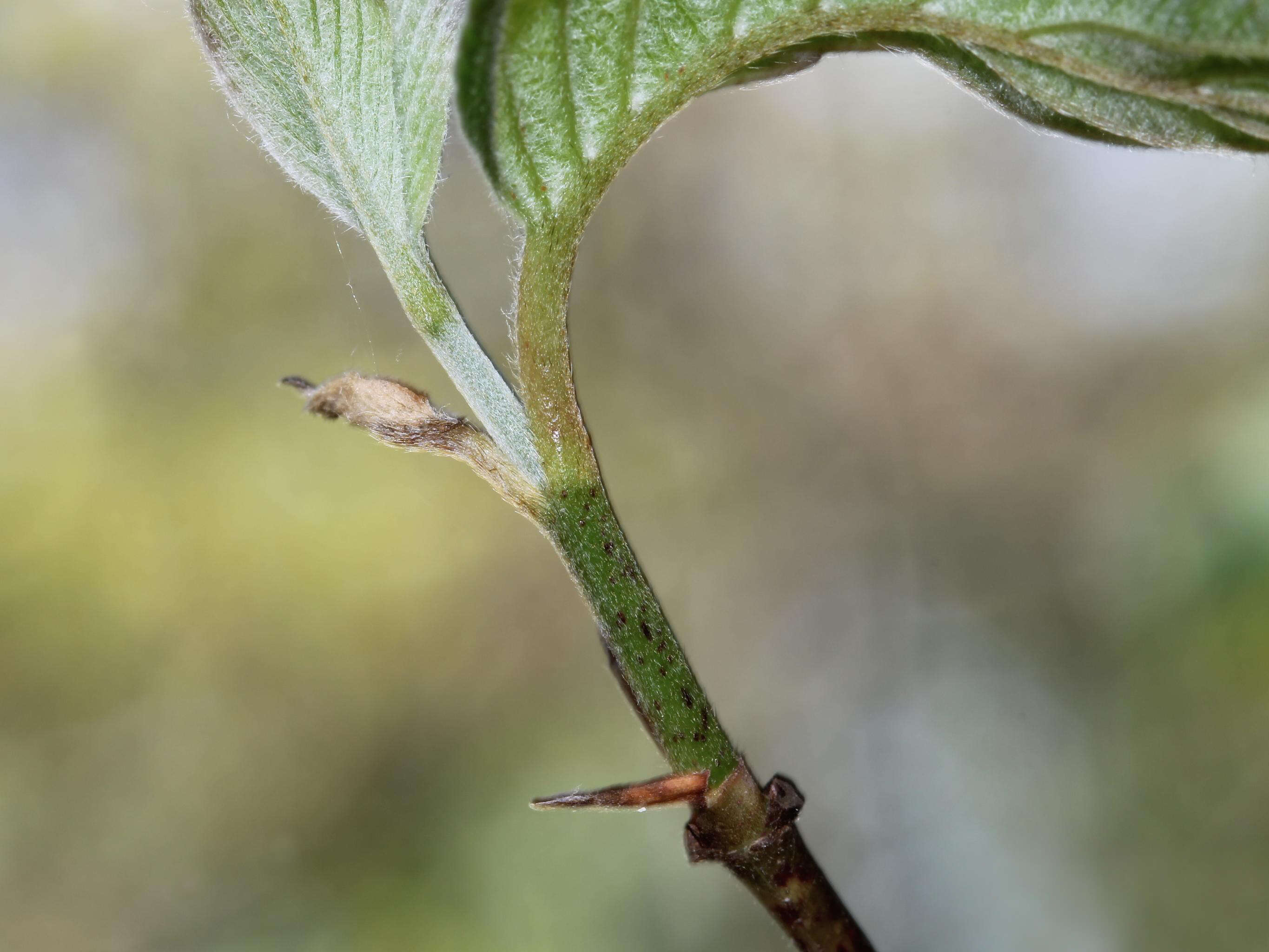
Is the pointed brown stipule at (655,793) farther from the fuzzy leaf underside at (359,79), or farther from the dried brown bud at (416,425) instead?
the fuzzy leaf underside at (359,79)

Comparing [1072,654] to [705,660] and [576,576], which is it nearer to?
[705,660]

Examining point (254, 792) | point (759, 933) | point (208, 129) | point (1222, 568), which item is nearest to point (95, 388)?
point (208, 129)

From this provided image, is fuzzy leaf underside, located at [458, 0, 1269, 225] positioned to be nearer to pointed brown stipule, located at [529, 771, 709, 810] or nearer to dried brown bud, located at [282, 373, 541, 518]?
dried brown bud, located at [282, 373, 541, 518]

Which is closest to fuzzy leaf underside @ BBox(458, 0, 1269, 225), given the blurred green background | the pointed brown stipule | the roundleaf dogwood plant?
the roundleaf dogwood plant

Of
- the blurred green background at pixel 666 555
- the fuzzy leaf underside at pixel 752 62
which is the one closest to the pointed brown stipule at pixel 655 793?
the fuzzy leaf underside at pixel 752 62

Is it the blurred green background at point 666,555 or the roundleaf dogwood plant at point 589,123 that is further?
the blurred green background at point 666,555
